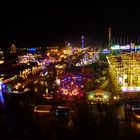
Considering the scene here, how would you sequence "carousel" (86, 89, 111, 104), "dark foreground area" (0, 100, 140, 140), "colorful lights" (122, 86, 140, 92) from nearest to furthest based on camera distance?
"dark foreground area" (0, 100, 140, 140)
"carousel" (86, 89, 111, 104)
"colorful lights" (122, 86, 140, 92)

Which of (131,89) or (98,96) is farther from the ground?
(131,89)

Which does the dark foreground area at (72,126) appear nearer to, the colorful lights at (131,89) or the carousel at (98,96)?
the carousel at (98,96)

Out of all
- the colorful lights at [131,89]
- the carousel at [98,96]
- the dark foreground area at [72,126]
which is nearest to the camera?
the dark foreground area at [72,126]

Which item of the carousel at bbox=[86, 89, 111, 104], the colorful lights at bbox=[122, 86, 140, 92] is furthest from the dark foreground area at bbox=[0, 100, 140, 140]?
the colorful lights at bbox=[122, 86, 140, 92]

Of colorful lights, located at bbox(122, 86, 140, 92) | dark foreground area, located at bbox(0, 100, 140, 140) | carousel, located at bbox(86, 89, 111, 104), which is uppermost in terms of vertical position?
colorful lights, located at bbox(122, 86, 140, 92)

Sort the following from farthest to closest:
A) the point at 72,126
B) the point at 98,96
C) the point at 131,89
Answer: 1. the point at 131,89
2. the point at 98,96
3. the point at 72,126

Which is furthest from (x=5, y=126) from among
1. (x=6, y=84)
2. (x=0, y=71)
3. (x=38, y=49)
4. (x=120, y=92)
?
(x=38, y=49)

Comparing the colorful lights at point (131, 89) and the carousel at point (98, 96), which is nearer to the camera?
the carousel at point (98, 96)

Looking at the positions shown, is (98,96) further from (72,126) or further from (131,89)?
(72,126)

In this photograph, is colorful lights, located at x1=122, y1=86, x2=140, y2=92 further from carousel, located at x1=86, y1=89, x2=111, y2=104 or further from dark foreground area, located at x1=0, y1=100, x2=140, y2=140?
dark foreground area, located at x1=0, y1=100, x2=140, y2=140

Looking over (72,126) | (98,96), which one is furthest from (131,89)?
(72,126)

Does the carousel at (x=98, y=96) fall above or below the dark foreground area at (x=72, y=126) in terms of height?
above

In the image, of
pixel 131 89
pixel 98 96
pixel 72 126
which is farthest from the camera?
pixel 131 89

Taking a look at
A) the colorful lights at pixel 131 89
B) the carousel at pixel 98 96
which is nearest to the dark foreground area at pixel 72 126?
the carousel at pixel 98 96
